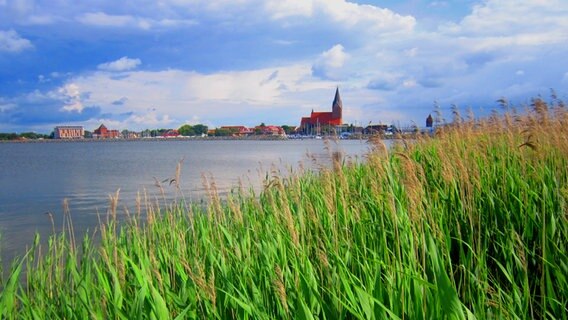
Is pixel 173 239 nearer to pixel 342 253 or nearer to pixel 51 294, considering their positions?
pixel 51 294

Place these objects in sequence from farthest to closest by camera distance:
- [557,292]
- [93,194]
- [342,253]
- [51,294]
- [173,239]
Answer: [93,194] → [173,239] → [51,294] → [342,253] → [557,292]

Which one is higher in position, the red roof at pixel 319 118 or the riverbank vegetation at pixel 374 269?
the red roof at pixel 319 118

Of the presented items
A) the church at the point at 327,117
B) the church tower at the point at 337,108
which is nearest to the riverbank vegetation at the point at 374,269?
the church at the point at 327,117

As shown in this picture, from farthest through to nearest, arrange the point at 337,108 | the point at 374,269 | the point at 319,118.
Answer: the point at 319,118, the point at 337,108, the point at 374,269

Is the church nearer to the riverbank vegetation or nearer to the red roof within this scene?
the red roof

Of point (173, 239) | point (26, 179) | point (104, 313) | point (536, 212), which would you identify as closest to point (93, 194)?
point (26, 179)

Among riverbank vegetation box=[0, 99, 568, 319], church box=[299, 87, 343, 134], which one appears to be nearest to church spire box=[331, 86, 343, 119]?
church box=[299, 87, 343, 134]

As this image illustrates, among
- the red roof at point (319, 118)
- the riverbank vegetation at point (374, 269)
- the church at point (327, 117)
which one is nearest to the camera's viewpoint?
the riverbank vegetation at point (374, 269)

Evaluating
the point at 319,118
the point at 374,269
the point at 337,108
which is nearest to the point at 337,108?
the point at 337,108

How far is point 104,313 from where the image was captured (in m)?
3.58

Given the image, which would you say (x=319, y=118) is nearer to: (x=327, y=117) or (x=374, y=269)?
(x=327, y=117)

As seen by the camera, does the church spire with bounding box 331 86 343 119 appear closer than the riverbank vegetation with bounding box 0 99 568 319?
No

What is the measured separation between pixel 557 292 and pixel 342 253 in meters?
1.78

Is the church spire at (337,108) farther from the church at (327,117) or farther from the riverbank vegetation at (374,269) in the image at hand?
the riverbank vegetation at (374,269)
